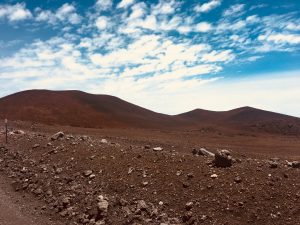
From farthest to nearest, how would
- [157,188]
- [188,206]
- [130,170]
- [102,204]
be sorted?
1. [130,170]
2. [157,188]
3. [102,204]
4. [188,206]

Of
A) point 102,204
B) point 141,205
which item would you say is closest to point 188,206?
point 141,205

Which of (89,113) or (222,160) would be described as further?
(89,113)

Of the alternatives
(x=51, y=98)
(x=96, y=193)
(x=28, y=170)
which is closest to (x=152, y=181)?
(x=96, y=193)

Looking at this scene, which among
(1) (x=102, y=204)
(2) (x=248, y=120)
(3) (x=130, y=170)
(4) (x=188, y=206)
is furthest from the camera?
(2) (x=248, y=120)

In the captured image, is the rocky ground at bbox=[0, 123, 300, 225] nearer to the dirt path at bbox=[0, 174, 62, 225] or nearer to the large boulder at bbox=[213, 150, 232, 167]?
the large boulder at bbox=[213, 150, 232, 167]

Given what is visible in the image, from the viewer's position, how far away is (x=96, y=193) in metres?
11.1

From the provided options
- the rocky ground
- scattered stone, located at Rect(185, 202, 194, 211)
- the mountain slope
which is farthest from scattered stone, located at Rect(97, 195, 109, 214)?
the mountain slope

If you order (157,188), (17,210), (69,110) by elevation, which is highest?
(69,110)

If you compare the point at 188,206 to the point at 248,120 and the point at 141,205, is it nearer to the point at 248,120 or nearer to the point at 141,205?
the point at 141,205

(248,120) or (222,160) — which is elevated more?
(248,120)

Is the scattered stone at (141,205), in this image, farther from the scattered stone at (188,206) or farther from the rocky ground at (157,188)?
the scattered stone at (188,206)

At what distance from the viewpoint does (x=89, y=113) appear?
43156mm

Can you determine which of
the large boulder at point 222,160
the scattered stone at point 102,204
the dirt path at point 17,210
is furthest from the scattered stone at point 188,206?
the dirt path at point 17,210

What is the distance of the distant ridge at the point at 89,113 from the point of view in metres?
38.0
